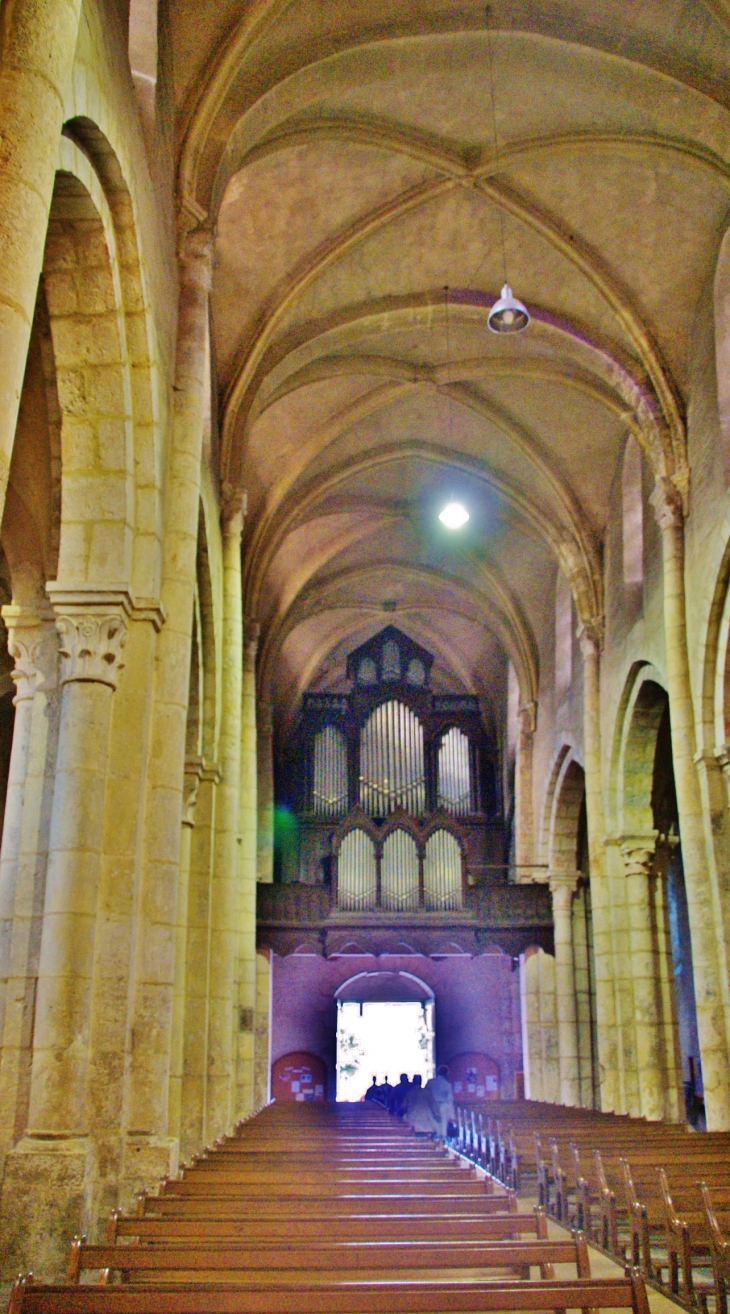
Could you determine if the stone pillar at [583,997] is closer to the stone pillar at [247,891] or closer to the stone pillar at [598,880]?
the stone pillar at [598,880]

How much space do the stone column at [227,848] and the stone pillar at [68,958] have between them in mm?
7193

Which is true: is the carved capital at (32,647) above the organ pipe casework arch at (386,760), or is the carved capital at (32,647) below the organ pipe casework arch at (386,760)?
below

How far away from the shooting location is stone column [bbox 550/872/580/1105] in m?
24.3

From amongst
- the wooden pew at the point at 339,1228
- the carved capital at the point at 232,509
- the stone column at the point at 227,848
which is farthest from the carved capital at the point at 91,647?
the carved capital at the point at 232,509

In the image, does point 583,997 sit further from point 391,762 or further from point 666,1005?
point 391,762

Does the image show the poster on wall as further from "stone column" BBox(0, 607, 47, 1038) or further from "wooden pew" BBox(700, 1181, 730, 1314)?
"wooden pew" BBox(700, 1181, 730, 1314)

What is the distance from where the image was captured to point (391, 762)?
3262cm

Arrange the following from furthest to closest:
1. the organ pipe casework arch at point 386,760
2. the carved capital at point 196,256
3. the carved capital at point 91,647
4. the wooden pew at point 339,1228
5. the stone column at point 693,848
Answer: the organ pipe casework arch at point 386,760
the stone column at point 693,848
the carved capital at point 196,256
the carved capital at point 91,647
the wooden pew at point 339,1228

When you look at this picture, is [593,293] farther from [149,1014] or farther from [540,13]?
[149,1014]

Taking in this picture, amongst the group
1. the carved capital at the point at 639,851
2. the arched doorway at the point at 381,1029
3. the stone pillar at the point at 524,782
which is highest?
the stone pillar at the point at 524,782

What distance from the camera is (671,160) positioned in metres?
15.0

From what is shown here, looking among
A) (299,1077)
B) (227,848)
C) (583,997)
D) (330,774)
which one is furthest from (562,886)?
(227,848)

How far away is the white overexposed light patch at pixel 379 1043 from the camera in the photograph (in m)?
31.7

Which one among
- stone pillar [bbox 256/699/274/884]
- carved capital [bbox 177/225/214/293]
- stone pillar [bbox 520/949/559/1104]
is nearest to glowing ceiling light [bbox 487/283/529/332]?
carved capital [bbox 177/225/214/293]
